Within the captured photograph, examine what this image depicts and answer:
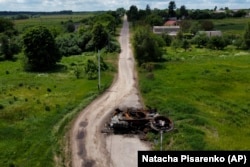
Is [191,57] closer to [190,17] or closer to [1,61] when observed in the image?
[1,61]

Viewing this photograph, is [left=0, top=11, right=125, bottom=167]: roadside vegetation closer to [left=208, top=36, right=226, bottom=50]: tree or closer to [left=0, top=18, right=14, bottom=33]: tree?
[left=208, top=36, right=226, bottom=50]: tree

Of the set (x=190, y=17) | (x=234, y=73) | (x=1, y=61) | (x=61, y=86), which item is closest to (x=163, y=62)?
(x=234, y=73)

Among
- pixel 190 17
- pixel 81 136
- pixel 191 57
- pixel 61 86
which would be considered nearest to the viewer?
pixel 81 136

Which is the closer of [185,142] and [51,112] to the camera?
[185,142]

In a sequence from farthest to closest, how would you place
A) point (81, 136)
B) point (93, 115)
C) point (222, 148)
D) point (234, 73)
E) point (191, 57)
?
point (191, 57) < point (234, 73) < point (93, 115) < point (81, 136) < point (222, 148)

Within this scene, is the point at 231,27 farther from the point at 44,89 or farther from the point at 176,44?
the point at 44,89

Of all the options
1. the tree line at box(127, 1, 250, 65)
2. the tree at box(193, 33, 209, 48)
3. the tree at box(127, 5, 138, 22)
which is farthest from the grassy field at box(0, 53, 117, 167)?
the tree at box(127, 5, 138, 22)

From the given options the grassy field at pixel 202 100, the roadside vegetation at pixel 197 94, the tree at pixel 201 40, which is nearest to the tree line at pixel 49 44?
the roadside vegetation at pixel 197 94

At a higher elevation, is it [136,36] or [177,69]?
[136,36]

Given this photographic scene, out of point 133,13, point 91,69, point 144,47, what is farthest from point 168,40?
point 133,13
